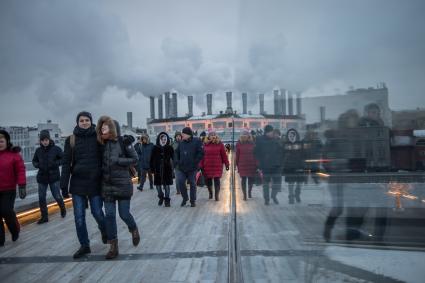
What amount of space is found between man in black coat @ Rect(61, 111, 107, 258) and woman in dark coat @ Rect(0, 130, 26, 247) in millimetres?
1078

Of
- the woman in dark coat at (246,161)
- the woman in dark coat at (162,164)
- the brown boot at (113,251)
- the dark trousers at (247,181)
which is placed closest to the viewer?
the brown boot at (113,251)

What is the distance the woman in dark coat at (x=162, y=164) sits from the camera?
759 centimetres

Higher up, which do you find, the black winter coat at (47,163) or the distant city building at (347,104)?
the distant city building at (347,104)

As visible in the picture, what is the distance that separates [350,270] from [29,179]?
6.98 metres

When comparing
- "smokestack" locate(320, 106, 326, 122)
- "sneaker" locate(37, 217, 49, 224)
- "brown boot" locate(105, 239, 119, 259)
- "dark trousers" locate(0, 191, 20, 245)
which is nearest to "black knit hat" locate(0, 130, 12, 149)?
"dark trousers" locate(0, 191, 20, 245)

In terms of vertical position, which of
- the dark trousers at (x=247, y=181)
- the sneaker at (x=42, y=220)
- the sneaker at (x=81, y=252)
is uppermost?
the dark trousers at (x=247, y=181)

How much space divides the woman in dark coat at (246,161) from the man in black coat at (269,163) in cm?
29

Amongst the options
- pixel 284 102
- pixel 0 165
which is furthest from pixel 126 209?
pixel 284 102

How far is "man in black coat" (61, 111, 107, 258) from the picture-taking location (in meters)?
4.23

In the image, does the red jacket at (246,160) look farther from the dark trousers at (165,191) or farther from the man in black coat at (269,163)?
the dark trousers at (165,191)

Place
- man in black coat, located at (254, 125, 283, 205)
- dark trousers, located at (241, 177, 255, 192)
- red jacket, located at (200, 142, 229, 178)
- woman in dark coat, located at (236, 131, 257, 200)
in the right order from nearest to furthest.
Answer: man in black coat, located at (254, 125, 283, 205) → woman in dark coat, located at (236, 131, 257, 200) → dark trousers, located at (241, 177, 255, 192) → red jacket, located at (200, 142, 229, 178)

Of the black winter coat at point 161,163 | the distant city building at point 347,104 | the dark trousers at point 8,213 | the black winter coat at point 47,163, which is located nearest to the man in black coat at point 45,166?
the black winter coat at point 47,163

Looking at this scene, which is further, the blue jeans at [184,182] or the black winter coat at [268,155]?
the blue jeans at [184,182]

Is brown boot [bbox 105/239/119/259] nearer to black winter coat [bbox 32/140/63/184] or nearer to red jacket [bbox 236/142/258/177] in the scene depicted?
black winter coat [bbox 32/140/63/184]
